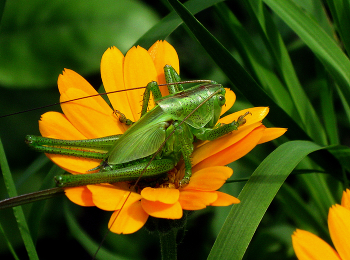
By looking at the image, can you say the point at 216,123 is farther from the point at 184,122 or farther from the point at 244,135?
the point at 244,135

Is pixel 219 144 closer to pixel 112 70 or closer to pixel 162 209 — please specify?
pixel 162 209

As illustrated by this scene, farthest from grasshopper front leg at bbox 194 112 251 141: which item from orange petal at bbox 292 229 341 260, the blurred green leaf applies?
the blurred green leaf

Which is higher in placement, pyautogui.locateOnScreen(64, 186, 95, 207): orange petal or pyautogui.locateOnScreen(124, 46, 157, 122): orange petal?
pyautogui.locateOnScreen(124, 46, 157, 122): orange petal

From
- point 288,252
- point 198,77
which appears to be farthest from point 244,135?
point 198,77

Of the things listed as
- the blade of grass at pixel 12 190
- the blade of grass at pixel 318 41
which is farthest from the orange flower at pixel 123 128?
the blade of grass at pixel 318 41

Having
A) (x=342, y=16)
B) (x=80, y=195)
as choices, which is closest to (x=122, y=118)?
(x=80, y=195)

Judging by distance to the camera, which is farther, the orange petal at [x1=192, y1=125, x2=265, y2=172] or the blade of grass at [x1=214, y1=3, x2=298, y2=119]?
the blade of grass at [x1=214, y1=3, x2=298, y2=119]

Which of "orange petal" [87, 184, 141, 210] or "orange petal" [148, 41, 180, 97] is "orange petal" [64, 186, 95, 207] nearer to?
"orange petal" [87, 184, 141, 210]

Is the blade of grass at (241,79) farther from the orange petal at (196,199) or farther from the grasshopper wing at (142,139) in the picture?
the orange petal at (196,199)
